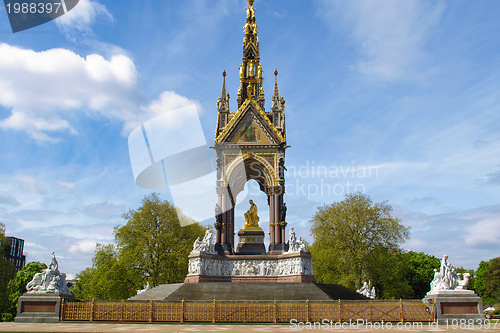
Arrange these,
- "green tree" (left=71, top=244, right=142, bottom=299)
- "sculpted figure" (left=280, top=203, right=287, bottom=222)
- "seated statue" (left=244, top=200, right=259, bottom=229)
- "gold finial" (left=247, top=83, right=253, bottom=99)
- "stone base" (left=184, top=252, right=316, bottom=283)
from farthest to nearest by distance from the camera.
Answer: "green tree" (left=71, top=244, right=142, bottom=299) → "gold finial" (left=247, top=83, right=253, bottom=99) → "seated statue" (left=244, top=200, right=259, bottom=229) → "sculpted figure" (left=280, top=203, right=287, bottom=222) → "stone base" (left=184, top=252, right=316, bottom=283)

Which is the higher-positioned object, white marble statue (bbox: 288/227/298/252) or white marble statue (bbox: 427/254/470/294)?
white marble statue (bbox: 288/227/298/252)

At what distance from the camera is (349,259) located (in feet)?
132

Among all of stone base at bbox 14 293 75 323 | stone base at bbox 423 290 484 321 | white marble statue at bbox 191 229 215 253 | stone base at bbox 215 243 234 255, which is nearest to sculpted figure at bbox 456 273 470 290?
stone base at bbox 423 290 484 321

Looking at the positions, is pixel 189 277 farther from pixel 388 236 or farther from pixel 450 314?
pixel 388 236

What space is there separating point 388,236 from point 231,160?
2092 centimetres

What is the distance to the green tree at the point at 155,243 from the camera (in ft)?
133

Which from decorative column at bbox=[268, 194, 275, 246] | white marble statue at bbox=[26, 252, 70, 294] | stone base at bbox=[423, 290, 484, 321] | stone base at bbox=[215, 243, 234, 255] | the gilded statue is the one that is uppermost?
the gilded statue

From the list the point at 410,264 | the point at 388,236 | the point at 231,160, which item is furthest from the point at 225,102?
the point at 410,264

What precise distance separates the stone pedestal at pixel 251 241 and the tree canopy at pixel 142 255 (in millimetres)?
13979

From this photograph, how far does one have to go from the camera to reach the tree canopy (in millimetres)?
39594

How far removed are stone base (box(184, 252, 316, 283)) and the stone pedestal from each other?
4.86 ft

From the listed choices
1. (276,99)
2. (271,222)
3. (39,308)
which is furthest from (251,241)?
(39,308)

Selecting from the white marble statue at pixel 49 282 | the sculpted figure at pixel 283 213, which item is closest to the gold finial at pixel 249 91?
the sculpted figure at pixel 283 213

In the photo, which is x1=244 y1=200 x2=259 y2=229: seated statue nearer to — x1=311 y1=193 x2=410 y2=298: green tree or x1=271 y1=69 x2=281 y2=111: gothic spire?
x1=271 y1=69 x2=281 y2=111: gothic spire
